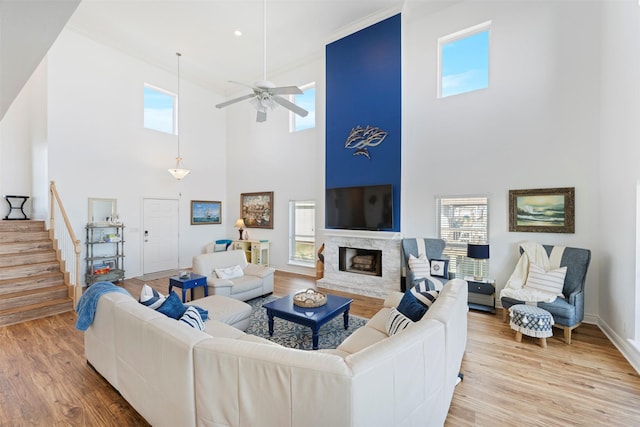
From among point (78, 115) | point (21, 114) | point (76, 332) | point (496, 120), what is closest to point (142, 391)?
point (76, 332)

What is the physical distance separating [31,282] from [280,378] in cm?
550

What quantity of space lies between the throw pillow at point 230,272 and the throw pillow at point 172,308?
213cm

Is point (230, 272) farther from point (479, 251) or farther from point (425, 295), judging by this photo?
point (479, 251)

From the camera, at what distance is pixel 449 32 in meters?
5.02

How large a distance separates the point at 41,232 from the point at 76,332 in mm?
2916

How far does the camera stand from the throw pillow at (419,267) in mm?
4672

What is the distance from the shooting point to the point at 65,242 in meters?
5.07

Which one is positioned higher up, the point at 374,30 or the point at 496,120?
the point at 374,30

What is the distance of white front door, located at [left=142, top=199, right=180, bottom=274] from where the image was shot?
6879 millimetres

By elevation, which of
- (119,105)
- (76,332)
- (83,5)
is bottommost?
(76,332)

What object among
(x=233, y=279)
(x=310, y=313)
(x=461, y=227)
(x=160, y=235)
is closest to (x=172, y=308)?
(x=310, y=313)

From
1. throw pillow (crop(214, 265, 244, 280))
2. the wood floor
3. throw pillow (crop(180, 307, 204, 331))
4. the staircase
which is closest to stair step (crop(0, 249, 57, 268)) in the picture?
the staircase

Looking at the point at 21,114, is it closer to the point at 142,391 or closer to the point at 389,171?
the point at 142,391

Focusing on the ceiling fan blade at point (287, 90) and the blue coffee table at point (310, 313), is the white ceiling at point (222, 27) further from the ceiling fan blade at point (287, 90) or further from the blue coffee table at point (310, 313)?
the blue coffee table at point (310, 313)
